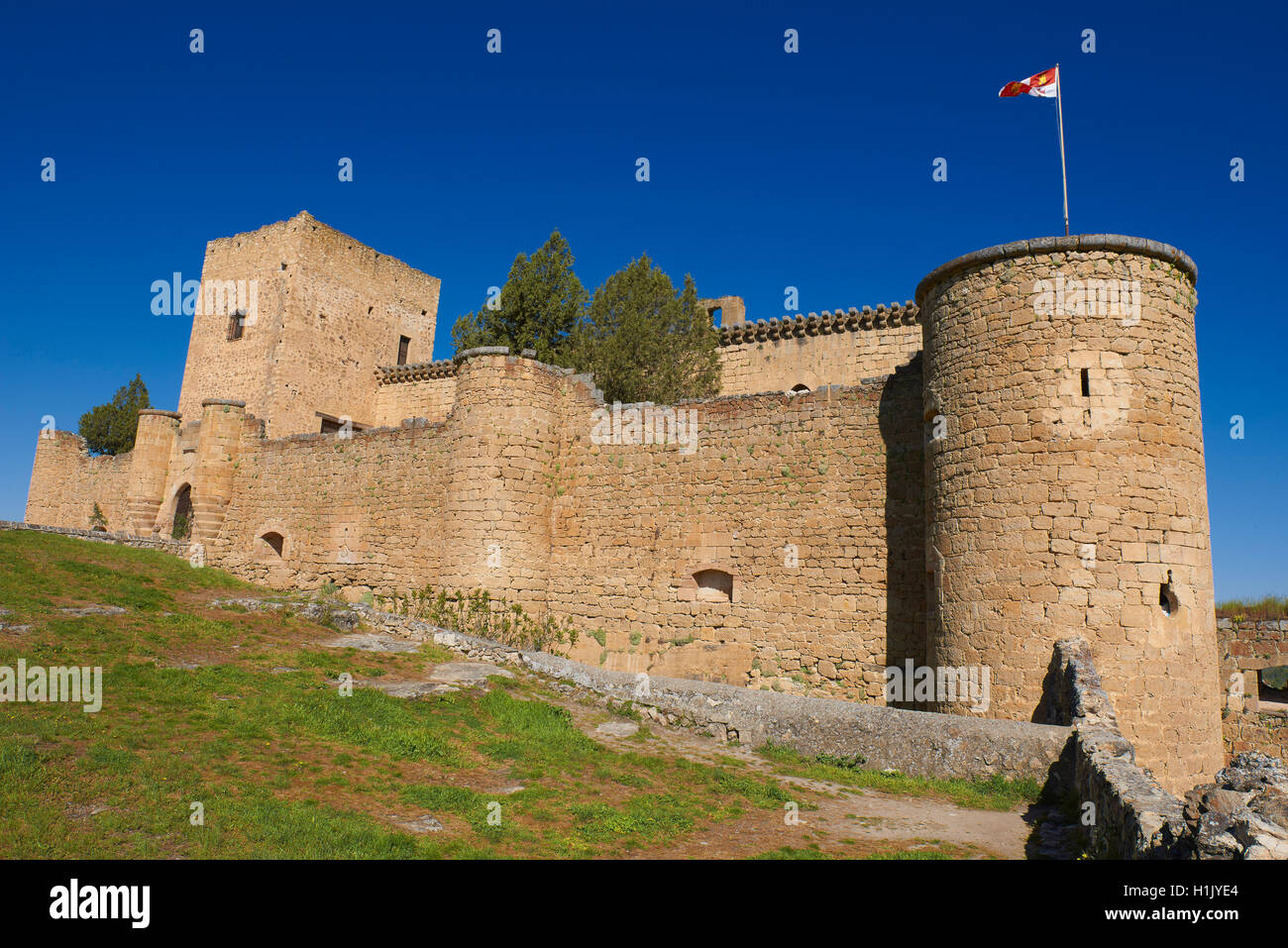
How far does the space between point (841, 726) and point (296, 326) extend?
79.6 ft

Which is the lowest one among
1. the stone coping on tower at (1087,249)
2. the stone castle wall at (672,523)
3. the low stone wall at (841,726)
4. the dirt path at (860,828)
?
the dirt path at (860,828)

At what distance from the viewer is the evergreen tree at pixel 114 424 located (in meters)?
43.9

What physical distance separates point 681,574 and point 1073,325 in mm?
8101

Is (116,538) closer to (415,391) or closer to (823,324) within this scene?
(415,391)

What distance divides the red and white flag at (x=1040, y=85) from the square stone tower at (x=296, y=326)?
75.9ft

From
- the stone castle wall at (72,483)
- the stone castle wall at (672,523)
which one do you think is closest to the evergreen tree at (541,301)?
the stone castle wall at (672,523)

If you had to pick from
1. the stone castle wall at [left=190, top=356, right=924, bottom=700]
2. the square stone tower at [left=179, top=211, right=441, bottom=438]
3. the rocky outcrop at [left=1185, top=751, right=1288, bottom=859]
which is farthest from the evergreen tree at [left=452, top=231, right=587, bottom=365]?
the rocky outcrop at [left=1185, top=751, right=1288, bottom=859]

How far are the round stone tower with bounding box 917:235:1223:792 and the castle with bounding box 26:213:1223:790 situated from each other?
0.03 m

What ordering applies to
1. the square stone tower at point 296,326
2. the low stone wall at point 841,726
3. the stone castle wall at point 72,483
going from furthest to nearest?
the stone castle wall at point 72,483, the square stone tower at point 296,326, the low stone wall at point 841,726

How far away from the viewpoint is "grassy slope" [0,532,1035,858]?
6.50 m

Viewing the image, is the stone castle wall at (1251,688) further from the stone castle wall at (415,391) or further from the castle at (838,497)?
the stone castle wall at (415,391)

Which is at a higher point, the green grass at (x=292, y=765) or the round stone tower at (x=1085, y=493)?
the round stone tower at (x=1085, y=493)

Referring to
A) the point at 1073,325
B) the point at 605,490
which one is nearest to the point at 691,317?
the point at 605,490

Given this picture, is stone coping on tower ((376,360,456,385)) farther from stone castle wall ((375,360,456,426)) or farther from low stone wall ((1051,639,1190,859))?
low stone wall ((1051,639,1190,859))
